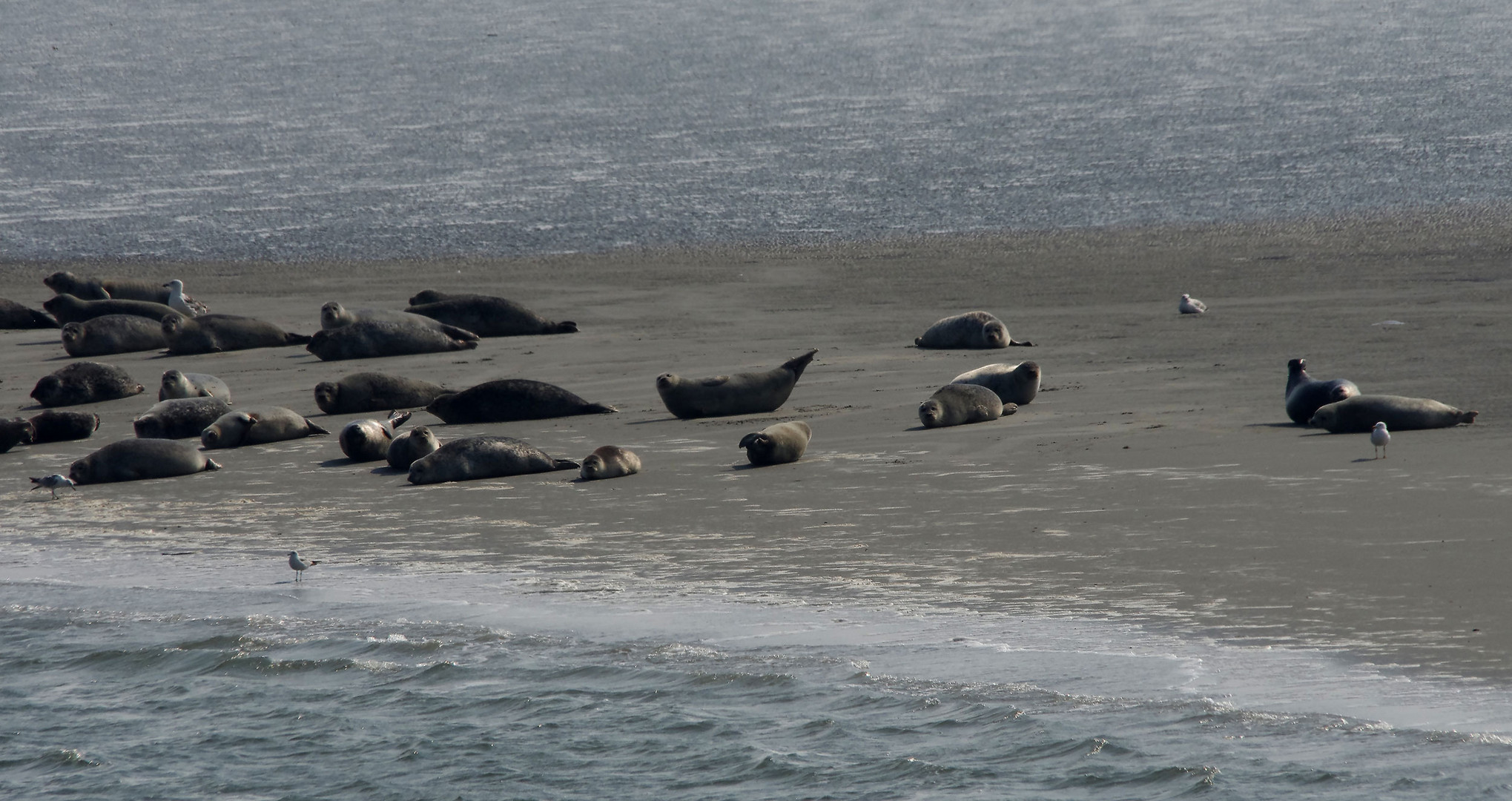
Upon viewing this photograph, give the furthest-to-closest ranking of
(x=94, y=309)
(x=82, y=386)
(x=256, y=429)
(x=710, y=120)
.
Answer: (x=710, y=120) < (x=94, y=309) < (x=82, y=386) < (x=256, y=429)

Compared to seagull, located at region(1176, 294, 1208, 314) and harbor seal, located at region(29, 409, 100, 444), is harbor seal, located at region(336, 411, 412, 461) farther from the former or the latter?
seagull, located at region(1176, 294, 1208, 314)

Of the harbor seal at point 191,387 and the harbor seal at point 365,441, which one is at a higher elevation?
the harbor seal at point 191,387

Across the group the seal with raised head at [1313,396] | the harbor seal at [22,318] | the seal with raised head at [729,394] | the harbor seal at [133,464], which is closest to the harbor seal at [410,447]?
the harbor seal at [133,464]

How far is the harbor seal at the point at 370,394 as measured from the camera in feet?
30.2

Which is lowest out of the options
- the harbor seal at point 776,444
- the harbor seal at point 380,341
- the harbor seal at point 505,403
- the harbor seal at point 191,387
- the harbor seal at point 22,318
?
the harbor seal at point 776,444

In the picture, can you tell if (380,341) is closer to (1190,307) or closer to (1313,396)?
(1190,307)

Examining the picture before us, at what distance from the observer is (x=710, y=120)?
2709 cm

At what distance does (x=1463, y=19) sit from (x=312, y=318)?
3036 centimetres

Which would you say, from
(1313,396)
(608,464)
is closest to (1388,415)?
(1313,396)

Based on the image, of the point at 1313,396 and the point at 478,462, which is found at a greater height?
the point at 1313,396

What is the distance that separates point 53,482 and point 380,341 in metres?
4.01

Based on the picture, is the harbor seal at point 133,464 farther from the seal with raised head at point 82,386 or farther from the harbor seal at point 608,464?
the seal with raised head at point 82,386

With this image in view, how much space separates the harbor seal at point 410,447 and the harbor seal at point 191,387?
2097mm

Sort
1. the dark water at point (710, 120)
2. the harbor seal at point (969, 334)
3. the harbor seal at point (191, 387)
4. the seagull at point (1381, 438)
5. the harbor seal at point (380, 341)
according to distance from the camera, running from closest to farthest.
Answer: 1. the seagull at point (1381, 438)
2. the harbor seal at point (191, 387)
3. the harbor seal at point (969, 334)
4. the harbor seal at point (380, 341)
5. the dark water at point (710, 120)
